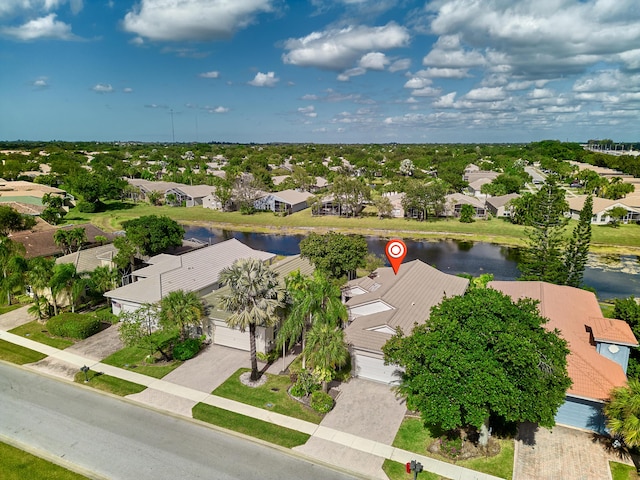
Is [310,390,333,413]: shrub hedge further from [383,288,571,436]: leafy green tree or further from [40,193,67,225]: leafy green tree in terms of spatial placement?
[40,193,67,225]: leafy green tree

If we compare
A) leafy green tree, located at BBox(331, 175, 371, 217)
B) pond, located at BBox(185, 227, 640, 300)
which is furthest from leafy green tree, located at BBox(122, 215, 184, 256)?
leafy green tree, located at BBox(331, 175, 371, 217)

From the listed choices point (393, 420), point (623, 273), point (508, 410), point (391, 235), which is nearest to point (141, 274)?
point (393, 420)

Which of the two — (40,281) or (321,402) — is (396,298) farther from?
(40,281)

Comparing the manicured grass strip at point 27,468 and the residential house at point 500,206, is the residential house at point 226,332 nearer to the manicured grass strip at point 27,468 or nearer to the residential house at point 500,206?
the manicured grass strip at point 27,468

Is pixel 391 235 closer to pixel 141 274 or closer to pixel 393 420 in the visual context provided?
pixel 141 274

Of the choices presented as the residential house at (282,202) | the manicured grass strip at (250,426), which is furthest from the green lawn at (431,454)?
the residential house at (282,202)

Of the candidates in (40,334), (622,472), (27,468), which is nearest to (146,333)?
(40,334)
